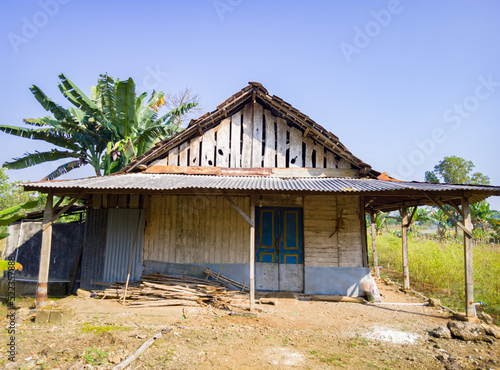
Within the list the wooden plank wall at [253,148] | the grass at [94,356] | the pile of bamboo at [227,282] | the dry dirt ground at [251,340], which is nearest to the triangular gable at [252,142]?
the wooden plank wall at [253,148]

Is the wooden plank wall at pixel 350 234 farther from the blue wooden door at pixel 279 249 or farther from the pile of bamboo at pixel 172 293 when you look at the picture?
the pile of bamboo at pixel 172 293

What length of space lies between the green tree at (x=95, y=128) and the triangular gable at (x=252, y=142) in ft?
11.3

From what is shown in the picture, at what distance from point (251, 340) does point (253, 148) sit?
5.76 metres

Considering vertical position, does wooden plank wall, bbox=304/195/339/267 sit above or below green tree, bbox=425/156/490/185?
below

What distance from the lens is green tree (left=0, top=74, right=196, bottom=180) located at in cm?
1186

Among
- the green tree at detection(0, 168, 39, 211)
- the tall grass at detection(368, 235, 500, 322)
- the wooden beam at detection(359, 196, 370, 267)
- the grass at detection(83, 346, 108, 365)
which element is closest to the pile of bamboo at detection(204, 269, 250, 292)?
the wooden beam at detection(359, 196, 370, 267)

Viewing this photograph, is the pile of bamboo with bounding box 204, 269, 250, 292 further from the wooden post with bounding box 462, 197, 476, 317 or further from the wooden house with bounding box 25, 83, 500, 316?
the wooden post with bounding box 462, 197, 476, 317

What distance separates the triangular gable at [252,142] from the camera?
9594 millimetres

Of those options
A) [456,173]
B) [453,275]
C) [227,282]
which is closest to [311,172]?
[227,282]

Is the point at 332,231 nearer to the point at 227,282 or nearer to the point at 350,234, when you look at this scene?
the point at 350,234

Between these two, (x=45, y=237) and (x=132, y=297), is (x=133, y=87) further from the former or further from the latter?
(x=132, y=297)

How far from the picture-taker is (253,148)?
385 inches

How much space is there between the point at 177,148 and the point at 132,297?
4578 mm

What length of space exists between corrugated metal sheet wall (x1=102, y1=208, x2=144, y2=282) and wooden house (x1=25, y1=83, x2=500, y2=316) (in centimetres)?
3
